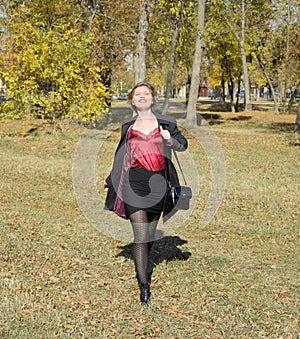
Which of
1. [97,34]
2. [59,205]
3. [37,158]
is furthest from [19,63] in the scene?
[59,205]

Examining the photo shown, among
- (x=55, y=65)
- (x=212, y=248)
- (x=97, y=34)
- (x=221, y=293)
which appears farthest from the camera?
(x=97, y=34)

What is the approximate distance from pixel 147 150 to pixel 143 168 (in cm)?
20

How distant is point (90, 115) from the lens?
2133 centimetres

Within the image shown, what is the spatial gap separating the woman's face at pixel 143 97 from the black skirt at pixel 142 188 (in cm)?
69

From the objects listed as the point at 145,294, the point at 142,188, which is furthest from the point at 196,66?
the point at 145,294

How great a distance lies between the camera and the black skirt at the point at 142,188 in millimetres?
5371

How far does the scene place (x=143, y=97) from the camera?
5.42 m

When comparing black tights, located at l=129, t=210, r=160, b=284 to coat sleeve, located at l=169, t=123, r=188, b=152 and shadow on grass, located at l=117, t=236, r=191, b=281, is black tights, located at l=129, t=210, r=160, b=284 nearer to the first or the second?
coat sleeve, located at l=169, t=123, r=188, b=152

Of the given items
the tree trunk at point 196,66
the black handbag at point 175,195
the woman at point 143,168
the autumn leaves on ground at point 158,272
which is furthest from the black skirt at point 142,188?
the tree trunk at point 196,66

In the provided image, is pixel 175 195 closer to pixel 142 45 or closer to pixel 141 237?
pixel 141 237

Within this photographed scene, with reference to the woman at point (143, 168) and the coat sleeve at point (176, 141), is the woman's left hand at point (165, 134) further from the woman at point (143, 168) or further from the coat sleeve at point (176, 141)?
the coat sleeve at point (176, 141)

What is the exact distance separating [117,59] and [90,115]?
11.8 m

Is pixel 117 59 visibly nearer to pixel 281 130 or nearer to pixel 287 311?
pixel 281 130

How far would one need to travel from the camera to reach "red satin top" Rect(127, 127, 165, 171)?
5.37 m
